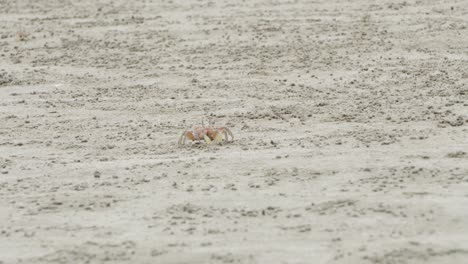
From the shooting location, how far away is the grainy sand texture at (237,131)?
509 cm

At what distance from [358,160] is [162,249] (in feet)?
5.02

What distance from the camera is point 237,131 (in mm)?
6883

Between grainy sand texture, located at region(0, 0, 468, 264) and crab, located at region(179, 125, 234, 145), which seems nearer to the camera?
grainy sand texture, located at region(0, 0, 468, 264)

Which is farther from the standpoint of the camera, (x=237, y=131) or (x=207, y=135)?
(x=237, y=131)

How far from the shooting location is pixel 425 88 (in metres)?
7.57

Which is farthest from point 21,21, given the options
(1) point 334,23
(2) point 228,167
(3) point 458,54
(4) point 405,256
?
(4) point 405,256

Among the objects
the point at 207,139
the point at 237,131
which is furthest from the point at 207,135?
the point at 237,131

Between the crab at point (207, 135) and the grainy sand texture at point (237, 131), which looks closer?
the grainy sand texture at point (237, 131)

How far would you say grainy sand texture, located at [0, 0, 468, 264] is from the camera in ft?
16.7

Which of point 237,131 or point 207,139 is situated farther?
point 237,131

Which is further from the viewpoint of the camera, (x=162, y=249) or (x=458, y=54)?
(x=458, y=54)

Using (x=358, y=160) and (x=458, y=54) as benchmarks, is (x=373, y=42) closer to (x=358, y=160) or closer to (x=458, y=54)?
(x=458, y=54)

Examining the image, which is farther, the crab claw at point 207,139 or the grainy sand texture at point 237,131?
the crab claw at point 207,139

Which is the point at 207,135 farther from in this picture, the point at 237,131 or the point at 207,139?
the point at 237,131
